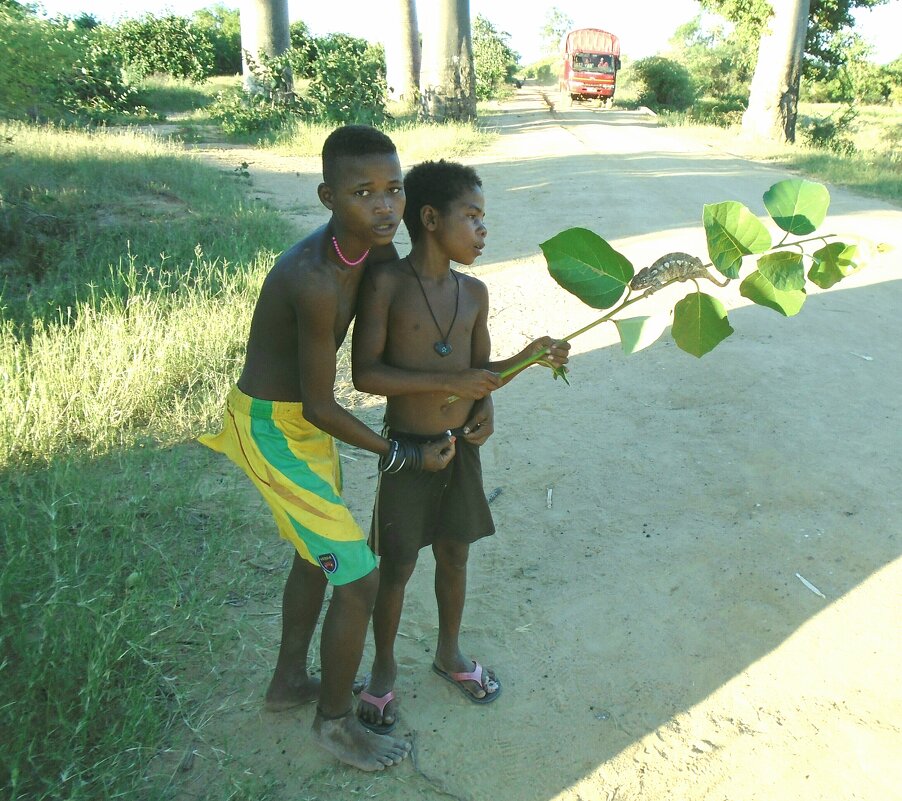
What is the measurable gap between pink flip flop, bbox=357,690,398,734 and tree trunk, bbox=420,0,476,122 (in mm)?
18015

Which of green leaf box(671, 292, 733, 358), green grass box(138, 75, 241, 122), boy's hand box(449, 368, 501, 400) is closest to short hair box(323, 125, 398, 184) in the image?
boy's hand box(449, 368, 501, 400)

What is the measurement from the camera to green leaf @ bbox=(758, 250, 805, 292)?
2.14 metres

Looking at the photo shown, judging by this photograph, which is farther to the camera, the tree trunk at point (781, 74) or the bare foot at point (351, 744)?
the tree trunk at point (781, 74)

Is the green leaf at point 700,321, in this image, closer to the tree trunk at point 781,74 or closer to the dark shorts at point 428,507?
the dark shorts at point 428,507

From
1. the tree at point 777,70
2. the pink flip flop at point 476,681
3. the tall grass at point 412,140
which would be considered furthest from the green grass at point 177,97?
the pink flip flop at point 476,681

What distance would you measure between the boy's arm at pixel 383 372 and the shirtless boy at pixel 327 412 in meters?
0.02

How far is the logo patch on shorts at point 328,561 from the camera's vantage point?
220 centimetres

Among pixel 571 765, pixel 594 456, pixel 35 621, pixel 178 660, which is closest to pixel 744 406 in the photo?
pixel 594 456

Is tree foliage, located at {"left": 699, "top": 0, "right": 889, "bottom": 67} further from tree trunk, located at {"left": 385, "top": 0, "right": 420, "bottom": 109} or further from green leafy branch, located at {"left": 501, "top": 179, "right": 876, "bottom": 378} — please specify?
green leafy branch, located at {"left": 501, "top": 179, "right": 876, "bottom": 378}

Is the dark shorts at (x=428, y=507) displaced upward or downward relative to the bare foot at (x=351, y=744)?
upward

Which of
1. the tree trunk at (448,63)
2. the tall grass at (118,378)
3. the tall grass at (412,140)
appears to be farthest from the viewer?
the tree trunk at (448,63)

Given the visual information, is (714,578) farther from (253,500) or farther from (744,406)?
(253,500)

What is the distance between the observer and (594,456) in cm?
430

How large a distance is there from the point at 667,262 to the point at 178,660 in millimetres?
1999
